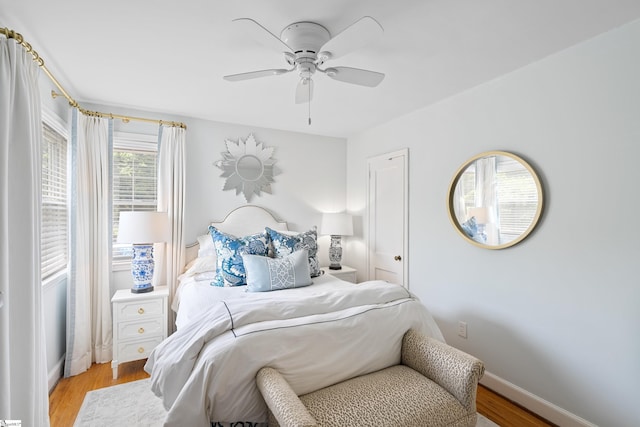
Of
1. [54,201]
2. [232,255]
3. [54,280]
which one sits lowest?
[54,280]

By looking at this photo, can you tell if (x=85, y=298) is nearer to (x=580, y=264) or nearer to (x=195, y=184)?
(x=195, y=184)

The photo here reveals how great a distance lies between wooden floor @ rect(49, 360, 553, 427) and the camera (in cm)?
211

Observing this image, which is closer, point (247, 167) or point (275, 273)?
point (275, 273)

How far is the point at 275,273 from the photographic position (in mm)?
2619

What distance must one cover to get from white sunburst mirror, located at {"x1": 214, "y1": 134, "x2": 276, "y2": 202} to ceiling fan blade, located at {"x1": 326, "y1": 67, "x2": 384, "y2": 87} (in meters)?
1.96

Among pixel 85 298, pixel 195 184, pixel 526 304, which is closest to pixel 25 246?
pixel 85 298

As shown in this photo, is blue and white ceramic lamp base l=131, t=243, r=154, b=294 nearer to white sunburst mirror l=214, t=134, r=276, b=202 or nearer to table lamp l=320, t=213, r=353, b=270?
white sunburst mirror l=214, t=134, r=276, b=202

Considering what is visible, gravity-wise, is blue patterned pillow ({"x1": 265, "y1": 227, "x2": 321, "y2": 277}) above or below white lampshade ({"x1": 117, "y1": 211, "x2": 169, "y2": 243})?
below

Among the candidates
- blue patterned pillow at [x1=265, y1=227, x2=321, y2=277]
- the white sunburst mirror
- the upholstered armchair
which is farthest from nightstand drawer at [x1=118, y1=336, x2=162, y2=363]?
the upholstered armchair

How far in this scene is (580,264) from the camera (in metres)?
2.00

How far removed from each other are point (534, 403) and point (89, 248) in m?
3.78

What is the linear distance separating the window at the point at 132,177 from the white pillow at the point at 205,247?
0.59 metres

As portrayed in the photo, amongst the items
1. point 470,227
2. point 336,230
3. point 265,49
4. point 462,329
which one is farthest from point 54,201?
point 462,329

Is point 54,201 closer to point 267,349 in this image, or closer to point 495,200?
point 267,349
